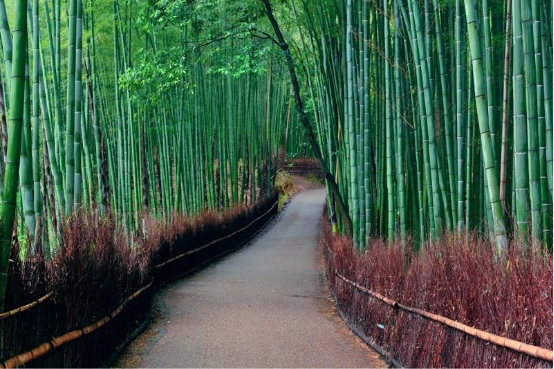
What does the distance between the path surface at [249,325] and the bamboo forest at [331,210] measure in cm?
3

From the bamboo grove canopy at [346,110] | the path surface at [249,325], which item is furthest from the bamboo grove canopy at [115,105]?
the path surface at [249,325]

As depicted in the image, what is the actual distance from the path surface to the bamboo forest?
0.03m

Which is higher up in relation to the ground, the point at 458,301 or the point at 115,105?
the point at 115,105

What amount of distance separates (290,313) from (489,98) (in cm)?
293

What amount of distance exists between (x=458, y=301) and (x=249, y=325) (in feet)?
8.51

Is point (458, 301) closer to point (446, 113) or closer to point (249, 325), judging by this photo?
point (446, 113)

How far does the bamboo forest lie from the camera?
324 cm

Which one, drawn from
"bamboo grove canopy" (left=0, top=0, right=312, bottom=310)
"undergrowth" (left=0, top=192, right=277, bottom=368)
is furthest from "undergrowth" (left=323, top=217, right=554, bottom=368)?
"bamboo grove canopy" (left=0, top=0, right=312, bottom=310)

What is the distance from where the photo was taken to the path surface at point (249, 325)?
463 cm

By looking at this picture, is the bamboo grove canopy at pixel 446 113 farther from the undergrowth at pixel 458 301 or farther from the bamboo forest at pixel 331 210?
the undergrowth at pixel 458 301

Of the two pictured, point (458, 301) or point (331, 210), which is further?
point (331, 210)

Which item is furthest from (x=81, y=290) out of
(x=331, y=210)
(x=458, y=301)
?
(x=331, y=210)

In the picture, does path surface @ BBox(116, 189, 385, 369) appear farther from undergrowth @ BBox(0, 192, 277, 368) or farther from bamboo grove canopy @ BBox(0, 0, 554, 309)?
bamboo grove canopy @ BBox(0, 0, 554, 309)

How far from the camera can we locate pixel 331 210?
11.2m
